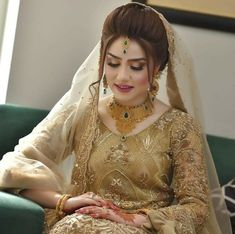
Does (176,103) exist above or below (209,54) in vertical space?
below

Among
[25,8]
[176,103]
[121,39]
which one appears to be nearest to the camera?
[121,39]

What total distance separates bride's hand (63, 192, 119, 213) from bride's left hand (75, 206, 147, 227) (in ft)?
0.14

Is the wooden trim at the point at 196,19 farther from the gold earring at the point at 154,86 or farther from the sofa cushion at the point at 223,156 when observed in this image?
the gold earring at the point at 154,86

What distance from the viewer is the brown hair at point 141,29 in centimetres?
173

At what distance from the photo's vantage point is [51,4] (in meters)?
2.36

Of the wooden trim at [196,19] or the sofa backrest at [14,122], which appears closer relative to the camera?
the sofa backrest at [14,122]

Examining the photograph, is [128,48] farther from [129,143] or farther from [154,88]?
[129,143]

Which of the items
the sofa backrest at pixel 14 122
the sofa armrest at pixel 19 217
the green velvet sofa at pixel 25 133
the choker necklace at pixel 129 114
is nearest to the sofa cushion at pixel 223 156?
the green velvet sofa at pixel 25 133

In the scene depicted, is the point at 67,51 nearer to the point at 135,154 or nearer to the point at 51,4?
the point at 51,4

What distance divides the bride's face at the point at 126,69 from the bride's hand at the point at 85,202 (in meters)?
0.33

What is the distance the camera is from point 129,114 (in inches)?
A: 70.8

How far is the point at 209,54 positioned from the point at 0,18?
0.95 metres

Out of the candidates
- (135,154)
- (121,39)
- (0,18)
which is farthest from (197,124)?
(0,18)

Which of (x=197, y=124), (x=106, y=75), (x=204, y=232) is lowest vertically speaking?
(x=204, y=232)
